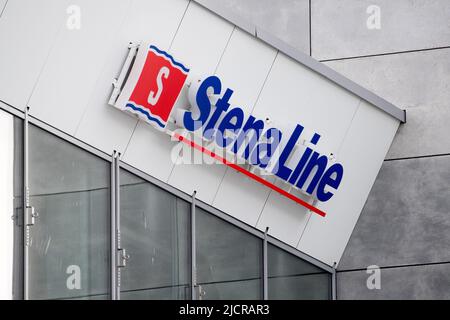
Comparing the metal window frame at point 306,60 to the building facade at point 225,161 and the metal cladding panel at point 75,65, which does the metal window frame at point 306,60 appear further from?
the metal cladding panel at point 75,65

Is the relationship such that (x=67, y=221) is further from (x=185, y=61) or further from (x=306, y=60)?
(x=306, y=60)

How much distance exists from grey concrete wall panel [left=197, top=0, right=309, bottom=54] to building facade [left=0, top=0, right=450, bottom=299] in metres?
0.02

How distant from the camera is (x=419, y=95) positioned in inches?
588

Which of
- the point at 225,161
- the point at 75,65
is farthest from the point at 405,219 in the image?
the point at 75,65

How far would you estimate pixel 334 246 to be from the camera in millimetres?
14383

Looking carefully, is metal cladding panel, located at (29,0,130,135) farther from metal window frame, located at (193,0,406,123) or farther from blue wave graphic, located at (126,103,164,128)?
metal window frame, located at (193,0,406,123)

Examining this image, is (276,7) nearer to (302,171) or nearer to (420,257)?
(302,171)

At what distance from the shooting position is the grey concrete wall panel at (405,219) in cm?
1451

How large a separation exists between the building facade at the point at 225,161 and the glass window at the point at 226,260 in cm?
2

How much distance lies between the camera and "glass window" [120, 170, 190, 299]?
1188 cm

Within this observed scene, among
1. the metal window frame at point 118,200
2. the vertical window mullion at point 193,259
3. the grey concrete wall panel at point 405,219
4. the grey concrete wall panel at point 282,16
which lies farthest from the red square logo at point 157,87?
the grey concrete wall panel at point 405,219

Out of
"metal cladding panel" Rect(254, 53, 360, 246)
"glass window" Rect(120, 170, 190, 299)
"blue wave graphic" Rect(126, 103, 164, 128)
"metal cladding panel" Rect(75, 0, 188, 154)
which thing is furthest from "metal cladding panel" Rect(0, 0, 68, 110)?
"metal cladding panel" Rect(254, 53, 360, 246)

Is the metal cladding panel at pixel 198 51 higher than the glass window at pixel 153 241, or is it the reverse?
the metal cladding panel at pixel 198 51
